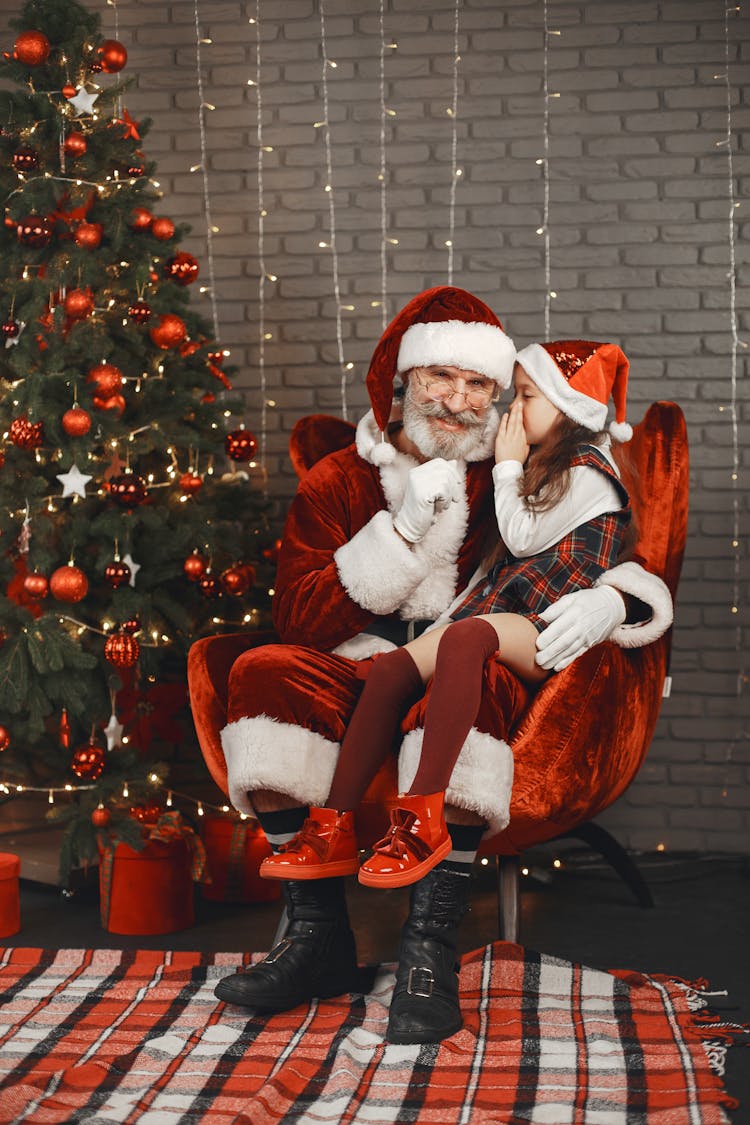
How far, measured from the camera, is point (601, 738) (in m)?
2.54

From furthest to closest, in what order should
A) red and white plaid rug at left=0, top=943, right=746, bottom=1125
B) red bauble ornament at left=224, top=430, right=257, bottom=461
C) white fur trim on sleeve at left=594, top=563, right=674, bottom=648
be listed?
1. red bauble ornament at left=224, top=430, right=257, bottom=461
2. white fur trim on sleeve at left=594, top=563, right=674, bottom=648
3. red and white plaid rug at left=0, top=943, right=746, bottom=1125

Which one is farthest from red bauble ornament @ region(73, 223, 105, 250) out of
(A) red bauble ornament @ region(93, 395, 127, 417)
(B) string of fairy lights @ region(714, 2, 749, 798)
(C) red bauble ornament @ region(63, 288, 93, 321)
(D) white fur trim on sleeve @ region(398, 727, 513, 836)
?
(B) string of fairy lights @ region(714, 2, 749, 798)

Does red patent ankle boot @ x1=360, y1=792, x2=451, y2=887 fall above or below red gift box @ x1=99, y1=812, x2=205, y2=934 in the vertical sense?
above

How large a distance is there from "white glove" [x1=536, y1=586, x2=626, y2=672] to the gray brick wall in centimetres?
132

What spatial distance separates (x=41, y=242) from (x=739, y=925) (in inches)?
95.2

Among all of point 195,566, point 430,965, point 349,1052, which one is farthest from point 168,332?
point 349,1052

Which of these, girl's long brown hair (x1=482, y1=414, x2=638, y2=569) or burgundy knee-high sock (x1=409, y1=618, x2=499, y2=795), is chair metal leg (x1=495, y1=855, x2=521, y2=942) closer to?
burgundy knee-high sock (x1=409, y1=618, x2=499, y2=795)

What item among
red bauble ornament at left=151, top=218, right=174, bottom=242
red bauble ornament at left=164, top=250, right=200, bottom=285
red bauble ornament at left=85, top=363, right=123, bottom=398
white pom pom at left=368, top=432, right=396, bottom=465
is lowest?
white pom pom at left=368, top=432, right=396, bottom=465

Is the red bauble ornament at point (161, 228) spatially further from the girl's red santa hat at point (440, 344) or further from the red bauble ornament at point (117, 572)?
the red bauble ornament at point (117, 572)

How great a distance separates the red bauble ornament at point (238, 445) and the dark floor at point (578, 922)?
47.8 inches

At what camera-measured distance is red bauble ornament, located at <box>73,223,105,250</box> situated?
3.10 metres

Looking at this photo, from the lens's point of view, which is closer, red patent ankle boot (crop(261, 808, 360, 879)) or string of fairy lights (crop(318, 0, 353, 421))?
red patent ankle boot (crop(261, 808, 360, 879))

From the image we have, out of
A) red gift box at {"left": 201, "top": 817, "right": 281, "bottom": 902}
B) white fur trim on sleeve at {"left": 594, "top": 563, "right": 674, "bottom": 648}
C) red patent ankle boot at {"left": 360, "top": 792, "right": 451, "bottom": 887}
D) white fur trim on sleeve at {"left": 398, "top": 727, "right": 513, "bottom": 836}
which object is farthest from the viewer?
red gift box at {"left": 201, "top": 817, "right": 281, "bottom": 902}

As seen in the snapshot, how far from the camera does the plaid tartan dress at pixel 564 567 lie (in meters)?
2.68
